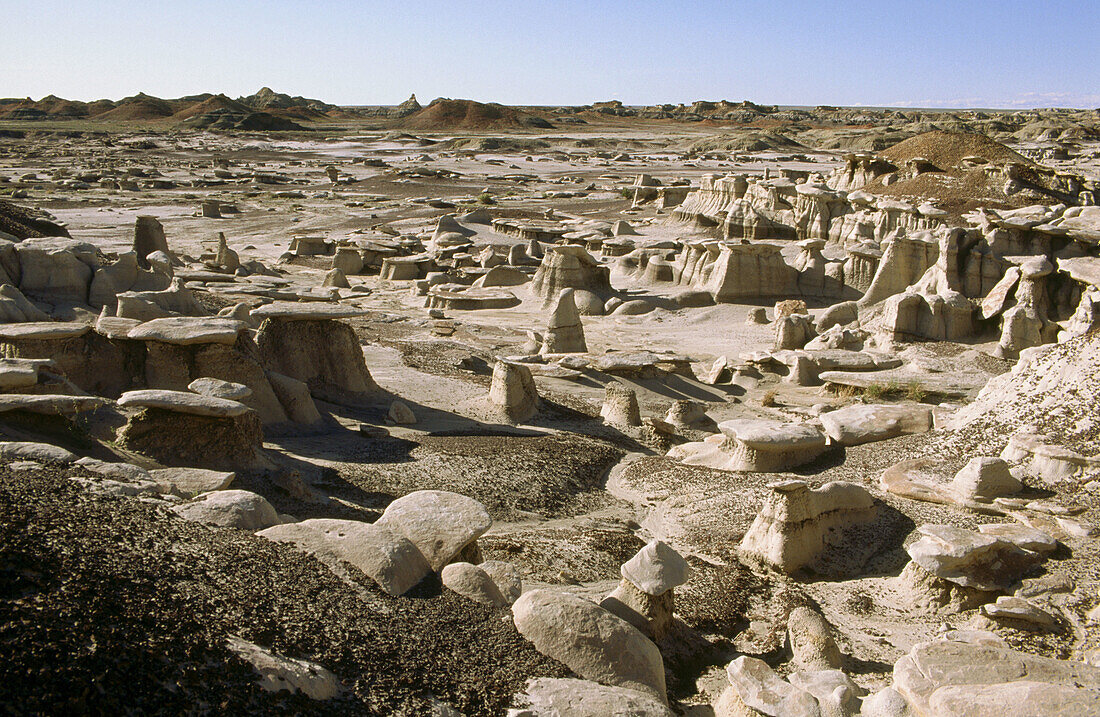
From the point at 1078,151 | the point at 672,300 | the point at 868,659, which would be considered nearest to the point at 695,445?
the point at 868,659

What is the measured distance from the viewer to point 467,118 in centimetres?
8481

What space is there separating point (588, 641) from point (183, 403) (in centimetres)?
428

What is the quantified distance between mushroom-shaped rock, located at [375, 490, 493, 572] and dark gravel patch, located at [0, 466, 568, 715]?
0.44 metres

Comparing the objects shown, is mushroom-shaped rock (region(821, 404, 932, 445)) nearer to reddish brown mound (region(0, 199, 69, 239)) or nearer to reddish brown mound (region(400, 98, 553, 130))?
reddish brown mound (region(0, 199, 69, 239))

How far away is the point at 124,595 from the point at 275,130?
77474 millimetres

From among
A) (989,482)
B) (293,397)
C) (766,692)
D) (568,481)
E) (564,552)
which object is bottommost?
(568,481)

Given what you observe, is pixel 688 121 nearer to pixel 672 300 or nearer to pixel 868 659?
pixel 672 300

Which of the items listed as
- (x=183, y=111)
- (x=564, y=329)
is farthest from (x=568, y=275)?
(x=183, y=111)

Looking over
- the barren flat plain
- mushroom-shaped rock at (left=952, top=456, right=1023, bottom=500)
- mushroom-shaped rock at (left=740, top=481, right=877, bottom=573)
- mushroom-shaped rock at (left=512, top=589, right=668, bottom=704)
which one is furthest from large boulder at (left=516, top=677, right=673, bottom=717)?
mushroom-shaped rock at (left=952, top=456, right=1023, bottom=500)

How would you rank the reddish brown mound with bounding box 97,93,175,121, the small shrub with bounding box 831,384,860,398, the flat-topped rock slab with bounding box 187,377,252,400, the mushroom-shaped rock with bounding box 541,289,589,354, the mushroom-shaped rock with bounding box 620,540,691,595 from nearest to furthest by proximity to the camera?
the mushroom-shaped rock with bounding box 620,540,691,595 < the flat-topped rock slab with bounding box 187,377,252,400 < the small shrub with bounding box 831,384,860,398 < the mushroom-shaped rock with bounding box 541,289,589,354 < the reddish brown mound with bounding box 97,93,175,121

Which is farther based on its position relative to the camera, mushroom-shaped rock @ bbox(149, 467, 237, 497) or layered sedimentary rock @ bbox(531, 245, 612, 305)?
layered sedimentary rock @ bbox(531, 245, 612, 305)

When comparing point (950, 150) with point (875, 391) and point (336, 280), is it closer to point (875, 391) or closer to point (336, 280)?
point (875, 391)

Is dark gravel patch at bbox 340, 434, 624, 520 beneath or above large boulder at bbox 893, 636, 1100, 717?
beneath

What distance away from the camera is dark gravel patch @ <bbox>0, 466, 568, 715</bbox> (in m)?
3.53
